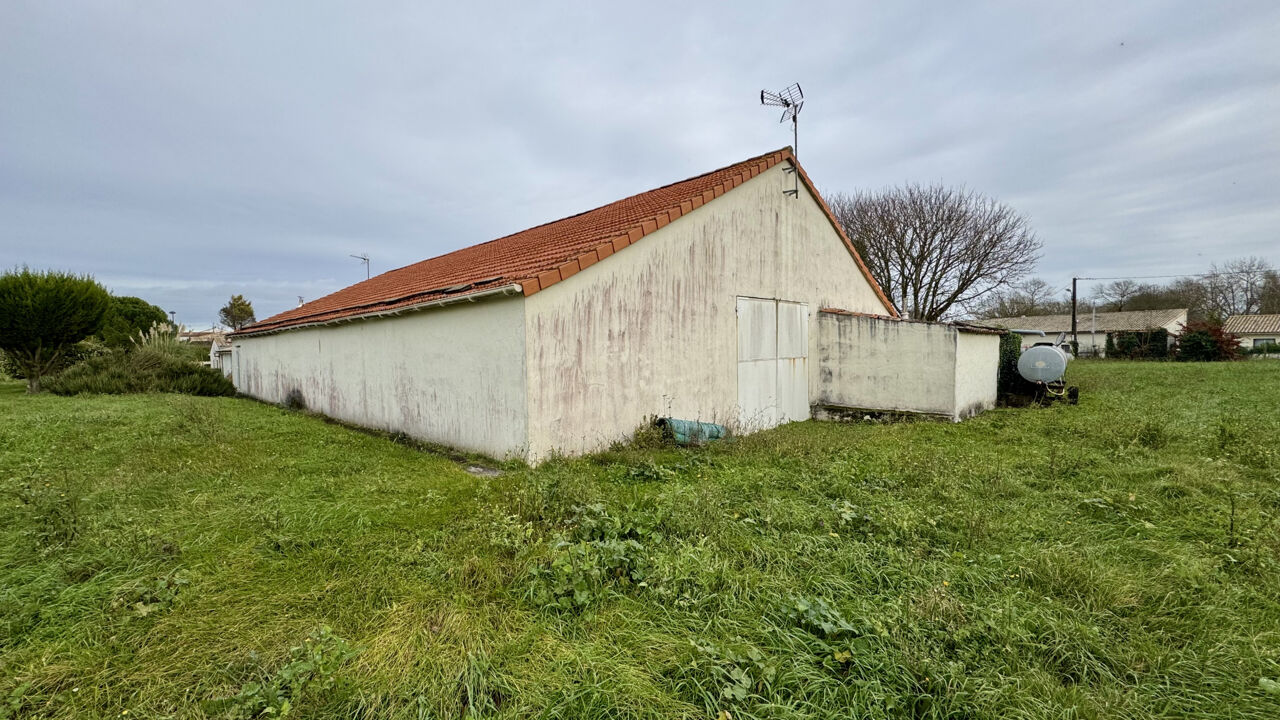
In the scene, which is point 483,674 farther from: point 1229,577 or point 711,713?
point 1229,577

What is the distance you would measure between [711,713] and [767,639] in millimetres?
605

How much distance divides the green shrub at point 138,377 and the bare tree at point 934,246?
26168mm

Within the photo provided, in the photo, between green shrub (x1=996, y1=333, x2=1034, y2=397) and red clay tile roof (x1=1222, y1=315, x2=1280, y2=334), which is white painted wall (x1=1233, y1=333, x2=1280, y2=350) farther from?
green shrub (x1=996, y1=333, x2=1034, y2=397)

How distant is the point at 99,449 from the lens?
21.6 ft

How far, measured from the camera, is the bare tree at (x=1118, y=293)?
4972 cm

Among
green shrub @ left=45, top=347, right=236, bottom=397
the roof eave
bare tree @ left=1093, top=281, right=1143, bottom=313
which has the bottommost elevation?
green shrub @ left=45, top=347, right=236, bottom=397

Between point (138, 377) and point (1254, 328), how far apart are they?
72.8 m

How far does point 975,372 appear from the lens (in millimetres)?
10875

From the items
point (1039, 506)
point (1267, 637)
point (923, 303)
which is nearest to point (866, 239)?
point (923, 303)

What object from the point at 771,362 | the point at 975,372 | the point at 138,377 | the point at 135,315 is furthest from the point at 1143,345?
the point at 135,315

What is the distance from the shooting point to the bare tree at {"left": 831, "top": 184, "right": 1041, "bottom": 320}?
73.2ft

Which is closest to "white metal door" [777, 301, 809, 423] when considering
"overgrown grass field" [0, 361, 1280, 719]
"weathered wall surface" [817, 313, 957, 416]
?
"weathered wall surface" [817, 313, 957, 416]

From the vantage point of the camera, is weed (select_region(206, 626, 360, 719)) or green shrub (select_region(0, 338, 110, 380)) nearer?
weed (select_region(206, 626, 360, 719))

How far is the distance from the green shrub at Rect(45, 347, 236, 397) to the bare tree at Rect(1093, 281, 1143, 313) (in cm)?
6827
